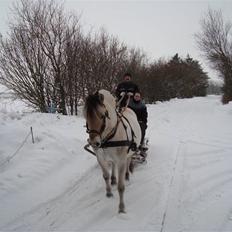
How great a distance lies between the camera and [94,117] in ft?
13.7

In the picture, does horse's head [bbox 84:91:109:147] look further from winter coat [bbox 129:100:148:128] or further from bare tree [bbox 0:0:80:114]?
bare tree [bbox 0:0:80:114]

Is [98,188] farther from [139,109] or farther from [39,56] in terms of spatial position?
[39,56]

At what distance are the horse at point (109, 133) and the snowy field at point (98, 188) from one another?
482 mm

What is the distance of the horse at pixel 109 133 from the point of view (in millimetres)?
4180

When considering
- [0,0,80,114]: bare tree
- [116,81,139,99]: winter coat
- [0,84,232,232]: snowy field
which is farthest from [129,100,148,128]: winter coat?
[0,0,80,114]: bare tree

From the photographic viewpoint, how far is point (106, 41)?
1975 centimetres

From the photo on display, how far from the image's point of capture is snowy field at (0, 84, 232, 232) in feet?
14.3

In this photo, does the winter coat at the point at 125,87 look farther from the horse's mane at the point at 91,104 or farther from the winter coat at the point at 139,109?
the horse's mane at the point at 91,104

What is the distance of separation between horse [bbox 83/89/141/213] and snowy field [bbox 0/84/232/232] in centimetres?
48

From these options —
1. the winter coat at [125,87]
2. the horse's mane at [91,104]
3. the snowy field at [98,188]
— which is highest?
the winter coat at [125,87]

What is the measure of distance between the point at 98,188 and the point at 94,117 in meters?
2.10

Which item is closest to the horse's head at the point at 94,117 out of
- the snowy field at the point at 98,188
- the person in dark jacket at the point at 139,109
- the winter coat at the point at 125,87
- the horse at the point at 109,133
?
the horse at the point at 109,133

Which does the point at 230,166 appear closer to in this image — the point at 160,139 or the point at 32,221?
the point at 160,139

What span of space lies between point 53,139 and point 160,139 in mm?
4142
